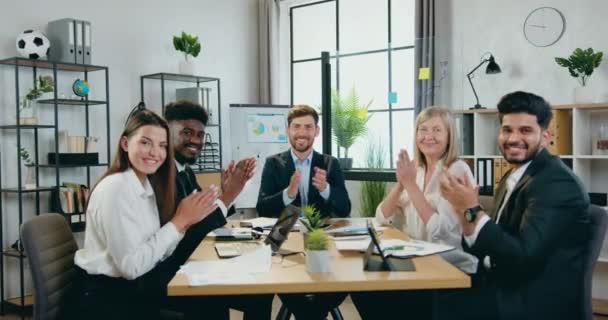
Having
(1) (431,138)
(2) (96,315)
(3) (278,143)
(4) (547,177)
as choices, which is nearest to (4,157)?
(3) (278,143)

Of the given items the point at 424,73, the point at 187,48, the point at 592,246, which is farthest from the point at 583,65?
the point at 187,48

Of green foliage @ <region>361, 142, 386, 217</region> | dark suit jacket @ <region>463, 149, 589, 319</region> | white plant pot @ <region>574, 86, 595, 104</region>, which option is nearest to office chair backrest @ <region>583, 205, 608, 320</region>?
dark suit jacket @ <region>463, 149, 589, 319</region>

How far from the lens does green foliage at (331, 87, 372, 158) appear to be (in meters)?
5.29

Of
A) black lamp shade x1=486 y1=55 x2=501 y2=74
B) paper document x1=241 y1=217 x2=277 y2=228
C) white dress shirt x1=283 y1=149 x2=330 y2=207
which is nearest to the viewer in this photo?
paper document x1=241 y1=217 x2=277 y2=228

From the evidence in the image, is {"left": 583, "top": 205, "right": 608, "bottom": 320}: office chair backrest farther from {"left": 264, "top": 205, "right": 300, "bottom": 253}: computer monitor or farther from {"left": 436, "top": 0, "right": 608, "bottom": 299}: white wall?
{"left": 436, "top": 0, "right": 608, "bottom": 299}: white wall

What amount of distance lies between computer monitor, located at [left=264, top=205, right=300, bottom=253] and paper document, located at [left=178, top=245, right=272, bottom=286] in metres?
0.06

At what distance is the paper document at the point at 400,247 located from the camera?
7.20 feet

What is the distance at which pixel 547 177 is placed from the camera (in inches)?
77.8

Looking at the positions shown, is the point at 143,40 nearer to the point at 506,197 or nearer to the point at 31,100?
the point at 31,100

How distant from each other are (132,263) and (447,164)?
63.3 inches

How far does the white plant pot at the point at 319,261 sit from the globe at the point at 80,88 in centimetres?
335

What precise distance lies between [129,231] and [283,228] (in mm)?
606

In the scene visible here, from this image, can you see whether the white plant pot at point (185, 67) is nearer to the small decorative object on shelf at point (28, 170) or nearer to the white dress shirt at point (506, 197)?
the small decorative object on shelf at point (28, 170)

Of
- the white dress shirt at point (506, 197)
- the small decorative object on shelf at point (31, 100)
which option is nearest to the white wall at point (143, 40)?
the small decorative object on shelf at point (31, 100)
